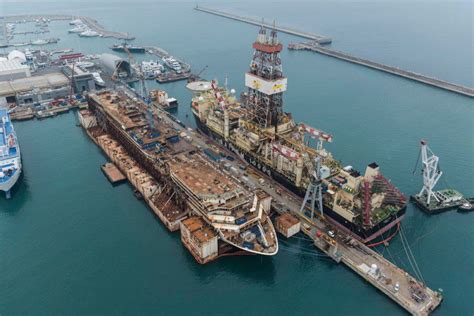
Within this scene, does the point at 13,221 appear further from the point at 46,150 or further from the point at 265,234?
the point at 265,234

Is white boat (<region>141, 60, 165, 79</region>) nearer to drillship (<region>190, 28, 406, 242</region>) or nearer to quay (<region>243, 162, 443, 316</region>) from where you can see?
drillship (<region>190, 28, 406, 242</region>)

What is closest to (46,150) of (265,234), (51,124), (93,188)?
(51,124)

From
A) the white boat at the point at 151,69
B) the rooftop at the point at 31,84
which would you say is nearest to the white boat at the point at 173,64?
the white boat at the point at 151,69

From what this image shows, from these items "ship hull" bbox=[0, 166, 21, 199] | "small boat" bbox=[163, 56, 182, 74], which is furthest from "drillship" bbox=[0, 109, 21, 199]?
"small boat" bbox=[163, 56, 182, 74]

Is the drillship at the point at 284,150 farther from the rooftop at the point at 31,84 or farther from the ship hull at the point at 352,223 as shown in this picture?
the rooftop at the point at 31,84

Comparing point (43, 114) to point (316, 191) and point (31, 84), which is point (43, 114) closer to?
point (31, 84)

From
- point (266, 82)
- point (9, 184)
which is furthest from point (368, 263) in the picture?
point (9, 184)
